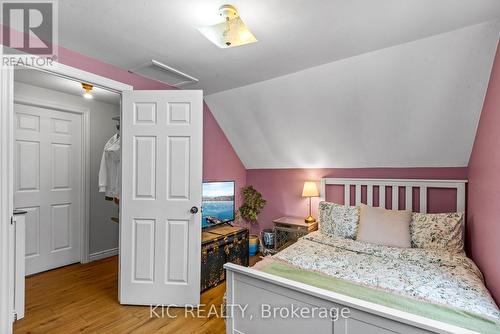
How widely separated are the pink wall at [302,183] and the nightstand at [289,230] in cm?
34

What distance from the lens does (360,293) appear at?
1512 mm

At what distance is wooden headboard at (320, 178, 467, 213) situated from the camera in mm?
2635

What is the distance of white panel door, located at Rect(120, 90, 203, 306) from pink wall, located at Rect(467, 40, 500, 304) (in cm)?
224

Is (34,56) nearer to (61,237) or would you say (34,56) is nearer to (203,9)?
(203,9)

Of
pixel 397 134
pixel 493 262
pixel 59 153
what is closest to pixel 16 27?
pixel 59 153

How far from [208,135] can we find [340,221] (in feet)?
6.79

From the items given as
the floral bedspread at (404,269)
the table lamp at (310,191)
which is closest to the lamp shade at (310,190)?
the table lamp at (310,191)

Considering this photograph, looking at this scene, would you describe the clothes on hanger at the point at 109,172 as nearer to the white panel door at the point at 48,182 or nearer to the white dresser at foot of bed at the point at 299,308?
the white panel door at the point at 48,182

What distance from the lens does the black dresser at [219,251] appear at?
267cm

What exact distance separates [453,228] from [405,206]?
595 mm

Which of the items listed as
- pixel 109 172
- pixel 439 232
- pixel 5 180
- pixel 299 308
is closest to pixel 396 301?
pixel 299 308

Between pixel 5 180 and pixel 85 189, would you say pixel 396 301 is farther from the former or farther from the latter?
pixel 85 189

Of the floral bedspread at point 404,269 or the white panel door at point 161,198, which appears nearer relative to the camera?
the floral bedspread at point 404,269

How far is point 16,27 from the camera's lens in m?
1.82
